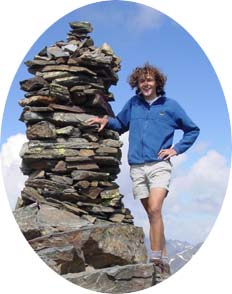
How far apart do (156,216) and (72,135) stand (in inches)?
45.4

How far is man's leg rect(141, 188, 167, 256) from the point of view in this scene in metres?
6.27

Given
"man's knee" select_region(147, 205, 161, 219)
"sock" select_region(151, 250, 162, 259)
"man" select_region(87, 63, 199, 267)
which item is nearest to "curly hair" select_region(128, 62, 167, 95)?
"man" select_region(87, 63, 199, 267)

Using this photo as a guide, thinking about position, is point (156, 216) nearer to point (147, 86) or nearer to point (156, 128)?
point (156, 128)

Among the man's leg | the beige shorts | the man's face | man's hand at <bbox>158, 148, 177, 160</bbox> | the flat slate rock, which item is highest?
the man's face

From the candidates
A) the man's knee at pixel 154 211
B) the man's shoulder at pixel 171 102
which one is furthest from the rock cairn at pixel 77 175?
the man's shoulder at pixel 171 102

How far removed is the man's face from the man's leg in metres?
0.89

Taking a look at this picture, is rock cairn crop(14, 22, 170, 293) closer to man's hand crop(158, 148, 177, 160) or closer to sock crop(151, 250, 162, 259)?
sock crop(151, 250, 162, 259)

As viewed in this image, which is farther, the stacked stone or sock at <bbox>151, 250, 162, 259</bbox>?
the stacked stone

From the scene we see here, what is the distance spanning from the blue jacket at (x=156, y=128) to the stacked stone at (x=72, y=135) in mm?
326

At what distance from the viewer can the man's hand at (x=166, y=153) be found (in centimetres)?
622

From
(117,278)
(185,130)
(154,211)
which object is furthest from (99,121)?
(117,278)

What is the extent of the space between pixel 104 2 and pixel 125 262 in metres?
2.48

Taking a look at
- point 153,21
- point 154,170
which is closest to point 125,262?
point 154,170

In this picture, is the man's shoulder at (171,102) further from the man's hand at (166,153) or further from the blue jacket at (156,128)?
the man's hand at (166,153)
